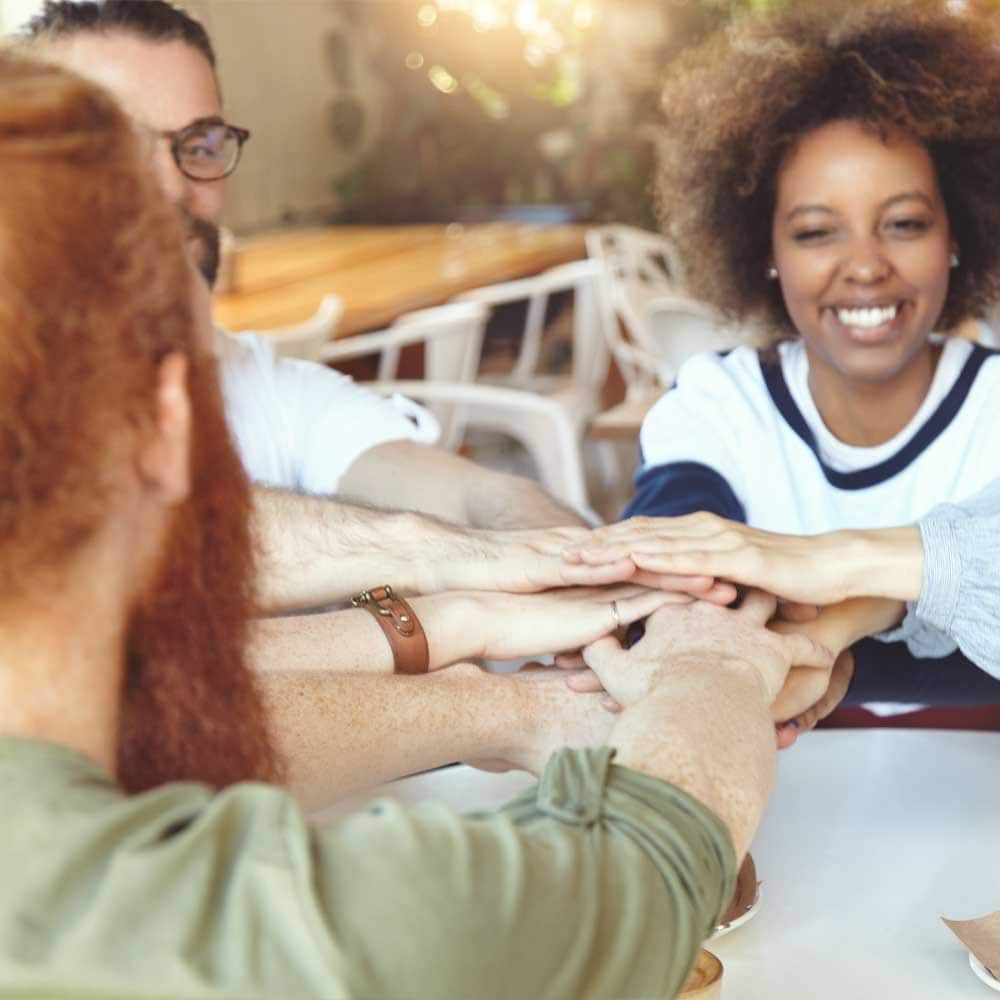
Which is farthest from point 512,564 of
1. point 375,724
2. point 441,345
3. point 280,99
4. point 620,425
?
point 280,99

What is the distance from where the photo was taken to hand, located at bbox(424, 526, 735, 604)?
149cm

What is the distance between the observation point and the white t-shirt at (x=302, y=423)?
6.62 feet

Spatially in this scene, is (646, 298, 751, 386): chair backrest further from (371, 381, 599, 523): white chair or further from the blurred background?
the blurred background

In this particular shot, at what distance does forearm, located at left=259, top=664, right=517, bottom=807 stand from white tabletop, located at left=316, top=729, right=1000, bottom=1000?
4 centimetres

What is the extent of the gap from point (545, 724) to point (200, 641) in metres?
0.64

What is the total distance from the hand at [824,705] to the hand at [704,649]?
0.17 ft

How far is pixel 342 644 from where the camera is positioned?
1423 millimetres

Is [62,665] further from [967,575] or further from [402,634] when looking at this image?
[967,575]

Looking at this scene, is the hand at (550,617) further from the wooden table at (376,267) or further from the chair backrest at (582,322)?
the chair backrest at (582,322)

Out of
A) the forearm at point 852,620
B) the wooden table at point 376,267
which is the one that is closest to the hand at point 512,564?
the forearm at point 852,620

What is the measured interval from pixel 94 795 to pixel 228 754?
0.13 m

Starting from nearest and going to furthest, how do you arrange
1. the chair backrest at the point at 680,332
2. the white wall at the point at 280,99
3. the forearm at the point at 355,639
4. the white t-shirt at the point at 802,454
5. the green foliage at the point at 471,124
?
the forearm at the point at 355,639 < the white t-shirt at the point at 802,454 < the chair backrest at the point at 680,332 < the white wall at the point at 280,99 < the green foliage at the point at 471,124

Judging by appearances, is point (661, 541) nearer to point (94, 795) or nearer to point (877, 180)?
point (877, 180)

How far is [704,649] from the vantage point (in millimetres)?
1227
